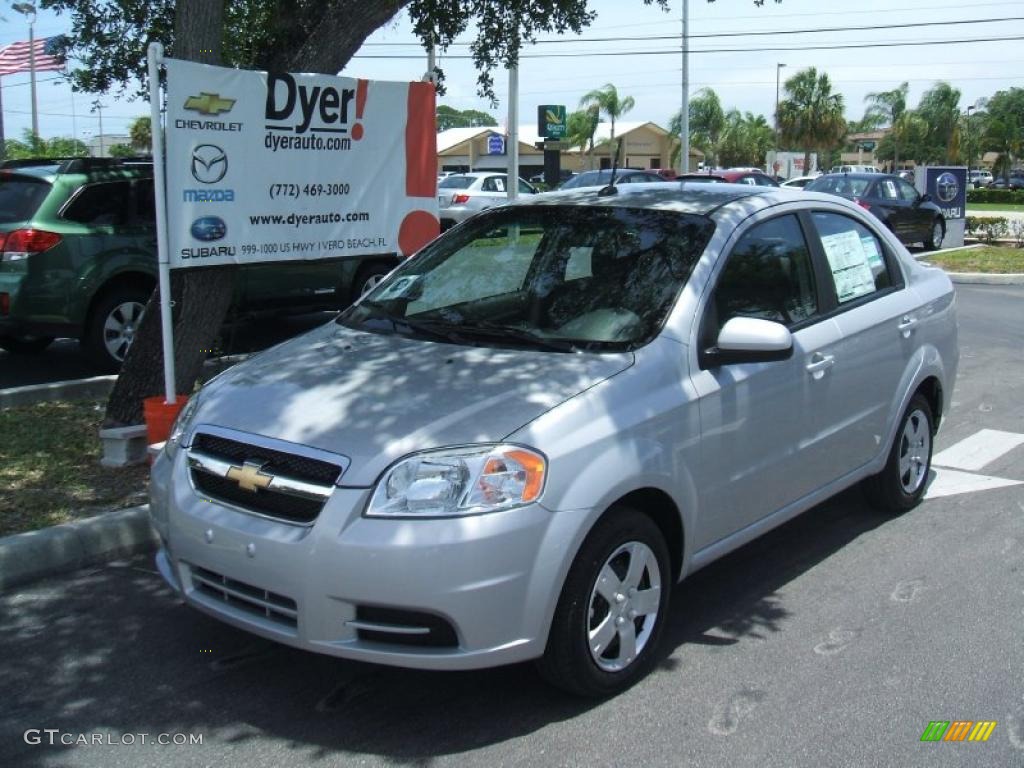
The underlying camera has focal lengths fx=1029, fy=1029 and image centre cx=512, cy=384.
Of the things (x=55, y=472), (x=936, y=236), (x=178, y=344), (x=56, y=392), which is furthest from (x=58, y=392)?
(x=936, y=236)

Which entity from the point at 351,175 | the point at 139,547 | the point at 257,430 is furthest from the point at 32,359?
the point at 257,430

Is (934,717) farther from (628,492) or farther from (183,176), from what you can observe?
(183,176)

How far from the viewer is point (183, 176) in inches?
231

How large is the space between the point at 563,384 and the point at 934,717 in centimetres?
173

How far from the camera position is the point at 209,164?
602 centimetres

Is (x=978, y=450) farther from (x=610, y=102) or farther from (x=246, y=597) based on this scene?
(x=610, y=102)

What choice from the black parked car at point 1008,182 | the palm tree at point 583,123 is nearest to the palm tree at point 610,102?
the palm tree at point 583,123

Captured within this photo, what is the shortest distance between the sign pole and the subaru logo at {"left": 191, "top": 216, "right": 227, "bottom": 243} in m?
0.21

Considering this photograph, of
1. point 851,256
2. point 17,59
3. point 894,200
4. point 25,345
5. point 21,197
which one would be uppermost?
point 17,59

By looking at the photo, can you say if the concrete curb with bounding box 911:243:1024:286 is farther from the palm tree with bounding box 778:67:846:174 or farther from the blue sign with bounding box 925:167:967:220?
the palm tree with bounding box 778:67:846:174

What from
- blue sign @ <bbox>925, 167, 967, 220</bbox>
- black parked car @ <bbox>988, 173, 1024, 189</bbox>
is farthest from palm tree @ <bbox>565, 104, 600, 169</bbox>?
blue sign @ <bbox>925, 167, 967, 220</bbox>

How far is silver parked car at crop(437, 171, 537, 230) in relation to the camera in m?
22.2

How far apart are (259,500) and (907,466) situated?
376 centimetres

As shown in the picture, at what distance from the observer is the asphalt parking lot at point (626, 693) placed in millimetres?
3355
